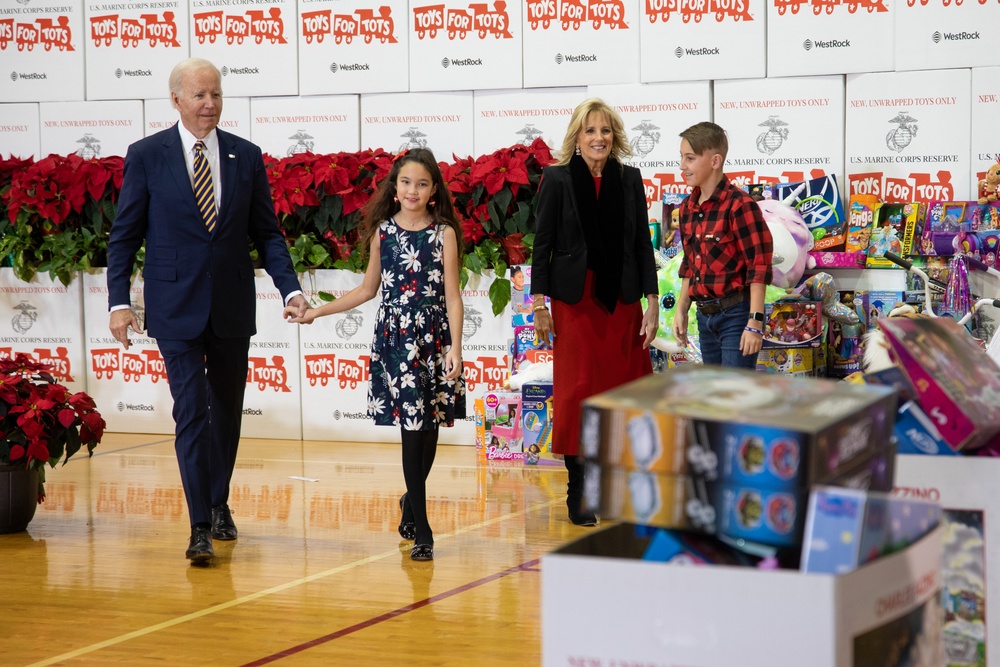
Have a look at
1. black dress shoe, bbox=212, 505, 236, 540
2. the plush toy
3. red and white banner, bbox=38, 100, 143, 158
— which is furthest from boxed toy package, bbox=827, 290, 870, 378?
red and white banner, bbox=38, 100, 143, 158

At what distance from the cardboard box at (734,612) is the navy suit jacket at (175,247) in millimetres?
2843

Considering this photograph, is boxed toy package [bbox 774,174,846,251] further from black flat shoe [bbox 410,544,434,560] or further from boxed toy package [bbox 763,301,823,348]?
black flat shoe [bbox 410,544,434,560]

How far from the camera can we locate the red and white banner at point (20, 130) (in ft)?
24.9

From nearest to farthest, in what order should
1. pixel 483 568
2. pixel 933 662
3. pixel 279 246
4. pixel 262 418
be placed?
1. pixel 933 662
2. pixel 483 568
3. pixel 279 246
4. pixel 262 418

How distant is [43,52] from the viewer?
7.53m

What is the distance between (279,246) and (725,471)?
319cm

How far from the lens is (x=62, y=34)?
7500mm

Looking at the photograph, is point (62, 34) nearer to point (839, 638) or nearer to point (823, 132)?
point (823, 132)

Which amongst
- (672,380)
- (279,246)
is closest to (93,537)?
(279,246)

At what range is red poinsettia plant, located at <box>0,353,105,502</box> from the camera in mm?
4531

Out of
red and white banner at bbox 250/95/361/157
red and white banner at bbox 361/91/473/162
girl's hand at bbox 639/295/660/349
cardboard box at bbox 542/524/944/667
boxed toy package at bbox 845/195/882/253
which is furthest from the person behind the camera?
red and white banner at bbox 250/95/361/157

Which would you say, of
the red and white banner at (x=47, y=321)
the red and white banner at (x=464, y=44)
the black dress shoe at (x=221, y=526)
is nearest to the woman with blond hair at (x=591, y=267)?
the black dress shoe at (x=221, y=526)

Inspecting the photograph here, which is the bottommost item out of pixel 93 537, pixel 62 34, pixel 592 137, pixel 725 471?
pixel 93 537

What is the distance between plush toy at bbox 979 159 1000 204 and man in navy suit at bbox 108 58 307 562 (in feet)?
10.4
